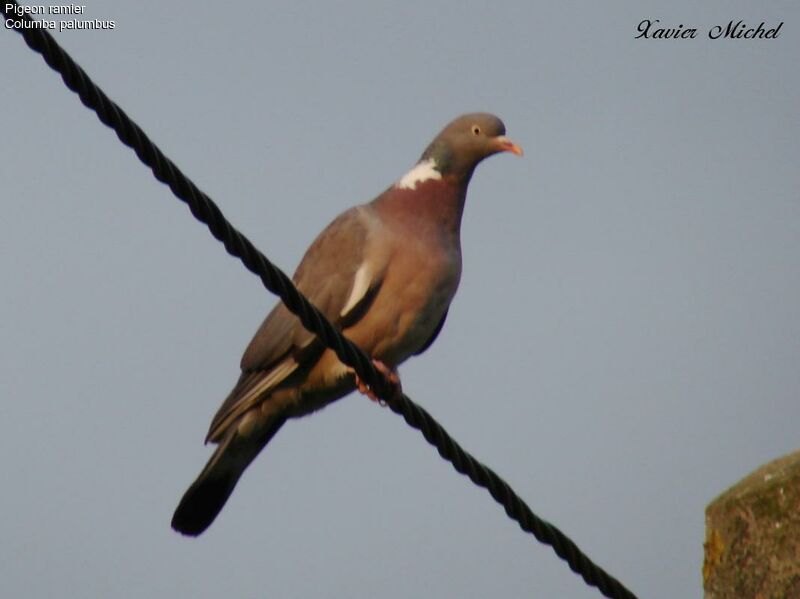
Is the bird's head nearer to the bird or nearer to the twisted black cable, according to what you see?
the bird

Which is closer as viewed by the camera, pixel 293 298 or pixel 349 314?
pixel 293 298

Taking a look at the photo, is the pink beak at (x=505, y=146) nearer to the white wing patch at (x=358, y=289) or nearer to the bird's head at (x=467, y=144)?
the bird's head at (x=467, y=144)

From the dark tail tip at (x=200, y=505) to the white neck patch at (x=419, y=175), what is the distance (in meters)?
1.25

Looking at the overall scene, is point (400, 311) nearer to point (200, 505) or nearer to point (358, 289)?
point (358, 289)

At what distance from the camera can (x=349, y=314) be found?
477cm

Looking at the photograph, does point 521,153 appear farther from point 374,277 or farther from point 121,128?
point 121,128

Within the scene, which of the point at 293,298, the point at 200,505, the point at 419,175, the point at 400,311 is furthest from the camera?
the point at 419,175

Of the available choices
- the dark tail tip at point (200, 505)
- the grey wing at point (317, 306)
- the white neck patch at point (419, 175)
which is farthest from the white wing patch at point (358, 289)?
the dark tail tip at point (200, 505)

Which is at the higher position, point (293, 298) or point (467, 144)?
point (467, 144)

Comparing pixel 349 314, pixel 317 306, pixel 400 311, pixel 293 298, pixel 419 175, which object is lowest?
pixel 293 298

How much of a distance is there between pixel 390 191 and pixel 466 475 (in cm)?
189

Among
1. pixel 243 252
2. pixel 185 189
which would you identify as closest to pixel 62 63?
pixel 185 189

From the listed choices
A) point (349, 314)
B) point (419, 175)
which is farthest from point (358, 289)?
point (419, 175)

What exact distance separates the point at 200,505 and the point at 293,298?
2.17 meters
